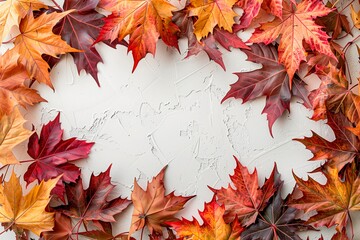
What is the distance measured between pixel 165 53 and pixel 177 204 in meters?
0.33

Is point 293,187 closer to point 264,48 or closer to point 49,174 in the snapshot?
point 264,48

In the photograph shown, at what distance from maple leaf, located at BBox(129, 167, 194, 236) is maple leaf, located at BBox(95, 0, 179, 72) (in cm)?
26

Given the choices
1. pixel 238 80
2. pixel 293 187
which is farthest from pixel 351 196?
pixel 238 80

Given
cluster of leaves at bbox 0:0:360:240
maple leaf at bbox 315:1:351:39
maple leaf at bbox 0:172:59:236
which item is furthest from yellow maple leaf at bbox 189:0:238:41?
maple leaf at bbox 0:172:59:236

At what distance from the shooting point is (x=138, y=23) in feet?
3.25

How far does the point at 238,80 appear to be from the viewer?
104 cm

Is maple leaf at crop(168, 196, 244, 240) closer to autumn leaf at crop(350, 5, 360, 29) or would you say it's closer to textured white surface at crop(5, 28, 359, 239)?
textured white surface at crop(5, 28, 359, 239)

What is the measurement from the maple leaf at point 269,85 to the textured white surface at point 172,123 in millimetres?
22

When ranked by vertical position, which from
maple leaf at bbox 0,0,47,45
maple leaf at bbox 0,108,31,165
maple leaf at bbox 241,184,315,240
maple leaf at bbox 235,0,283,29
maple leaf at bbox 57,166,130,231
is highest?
maple leaf at bbox 0,0,47,45

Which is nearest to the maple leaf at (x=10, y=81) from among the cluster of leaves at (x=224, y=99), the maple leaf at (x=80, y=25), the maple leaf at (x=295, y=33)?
the cluster of leaves at (x=224, y=99)

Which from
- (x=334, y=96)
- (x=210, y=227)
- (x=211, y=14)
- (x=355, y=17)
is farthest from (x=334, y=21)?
(x=210, y=227)

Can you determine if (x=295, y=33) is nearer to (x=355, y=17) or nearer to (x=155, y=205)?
(x=355, y=17)

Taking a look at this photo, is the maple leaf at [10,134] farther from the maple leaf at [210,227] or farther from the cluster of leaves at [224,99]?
the maple leaf at [210,227]

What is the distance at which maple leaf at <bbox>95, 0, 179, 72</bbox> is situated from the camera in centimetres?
99
